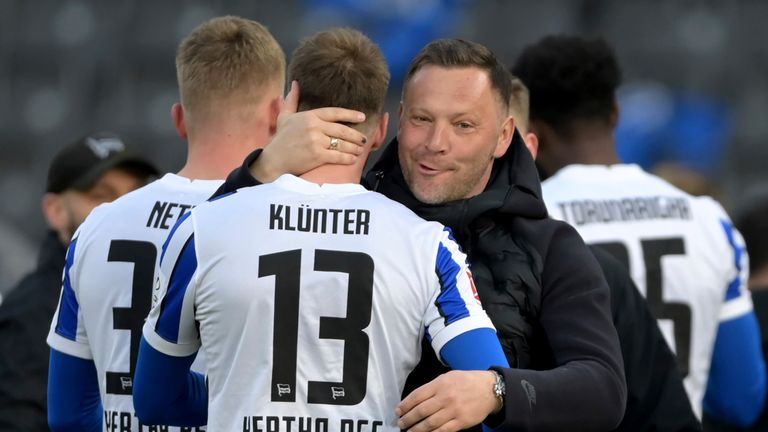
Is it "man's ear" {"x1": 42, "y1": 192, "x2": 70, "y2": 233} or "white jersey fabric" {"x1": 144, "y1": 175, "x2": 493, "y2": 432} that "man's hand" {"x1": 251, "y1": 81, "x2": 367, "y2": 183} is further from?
"man's ear" {"x1": 42, "y1": 192, "x2": 70, "y2": 233}

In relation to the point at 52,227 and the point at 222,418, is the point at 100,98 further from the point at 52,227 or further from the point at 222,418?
the point at 222,418

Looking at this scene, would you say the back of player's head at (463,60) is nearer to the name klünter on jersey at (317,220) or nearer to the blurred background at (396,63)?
the name klünter on jersey at (317,220)

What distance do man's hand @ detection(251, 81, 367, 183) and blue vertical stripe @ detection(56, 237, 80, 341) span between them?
0.77 meters

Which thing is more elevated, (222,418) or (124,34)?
(222,418)

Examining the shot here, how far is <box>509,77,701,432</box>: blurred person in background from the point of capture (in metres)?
3.25

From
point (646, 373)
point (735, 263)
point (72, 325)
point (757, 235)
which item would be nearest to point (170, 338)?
point (72, 325)

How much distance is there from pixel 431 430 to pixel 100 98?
11195 mm

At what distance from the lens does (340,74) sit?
2.80 metres

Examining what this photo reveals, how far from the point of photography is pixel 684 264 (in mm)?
4047

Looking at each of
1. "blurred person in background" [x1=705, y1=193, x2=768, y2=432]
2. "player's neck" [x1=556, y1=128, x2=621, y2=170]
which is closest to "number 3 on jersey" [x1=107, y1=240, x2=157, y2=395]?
"player's neck" [x1=556, y1=128, x2=621, y2=170]

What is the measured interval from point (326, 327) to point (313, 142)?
1.29ft

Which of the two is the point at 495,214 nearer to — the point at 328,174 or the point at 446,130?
the point at 446,130

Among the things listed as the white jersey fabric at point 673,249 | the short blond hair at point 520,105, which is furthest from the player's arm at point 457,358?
the white jersey fabric at point 673,249

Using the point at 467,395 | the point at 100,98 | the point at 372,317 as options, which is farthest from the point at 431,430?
the point at 100,98
